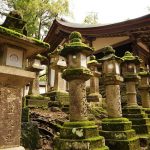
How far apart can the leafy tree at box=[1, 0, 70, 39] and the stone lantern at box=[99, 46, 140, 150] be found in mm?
13814

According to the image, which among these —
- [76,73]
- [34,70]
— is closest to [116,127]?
[76,73]

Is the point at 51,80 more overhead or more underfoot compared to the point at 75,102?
more overhead

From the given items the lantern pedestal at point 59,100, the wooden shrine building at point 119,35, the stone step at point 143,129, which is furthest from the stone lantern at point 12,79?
the wooden shrine building at point 119,35

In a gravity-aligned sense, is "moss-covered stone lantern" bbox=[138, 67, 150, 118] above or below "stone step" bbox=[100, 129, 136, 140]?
above

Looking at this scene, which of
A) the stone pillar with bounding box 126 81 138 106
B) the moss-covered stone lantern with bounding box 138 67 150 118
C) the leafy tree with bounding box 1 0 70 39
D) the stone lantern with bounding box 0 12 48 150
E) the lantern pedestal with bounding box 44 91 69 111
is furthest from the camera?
the leafy tree with bounding box 1 0 70 39

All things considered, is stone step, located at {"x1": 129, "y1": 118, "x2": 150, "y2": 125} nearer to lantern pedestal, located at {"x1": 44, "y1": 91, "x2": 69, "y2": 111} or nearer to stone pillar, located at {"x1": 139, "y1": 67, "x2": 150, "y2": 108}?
stone pillar, located at {"x1": 139, "y1": 67, "x2": 150, "y2": 108}

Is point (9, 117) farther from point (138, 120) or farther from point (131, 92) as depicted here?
point (131, 92)

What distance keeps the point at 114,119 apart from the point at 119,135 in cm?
43

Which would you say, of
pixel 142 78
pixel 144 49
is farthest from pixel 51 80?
pixel 142 78

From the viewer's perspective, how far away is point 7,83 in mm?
3393

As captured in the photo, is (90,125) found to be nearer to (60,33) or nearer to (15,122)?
(15,122)

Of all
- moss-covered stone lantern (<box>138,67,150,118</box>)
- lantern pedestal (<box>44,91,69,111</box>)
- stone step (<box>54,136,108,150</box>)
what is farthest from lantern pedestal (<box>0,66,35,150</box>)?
moss-covered stone lantern (<box>138,67,150,118</box>)

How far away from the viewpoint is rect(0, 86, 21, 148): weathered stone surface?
329cm

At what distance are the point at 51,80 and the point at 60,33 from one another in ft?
13.2
